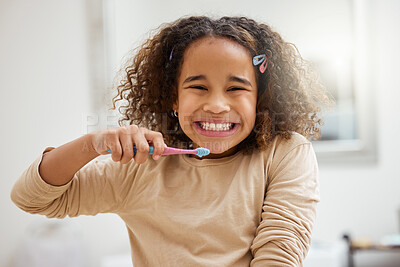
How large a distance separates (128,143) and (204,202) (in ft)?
0.46

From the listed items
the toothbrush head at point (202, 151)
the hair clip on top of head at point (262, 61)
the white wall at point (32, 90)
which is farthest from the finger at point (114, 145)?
the white wall at point (32, 90)

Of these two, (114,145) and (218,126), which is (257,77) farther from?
(114,145)

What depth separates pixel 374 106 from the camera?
1689 millimetres

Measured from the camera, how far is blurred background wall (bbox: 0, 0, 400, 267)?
1372mm

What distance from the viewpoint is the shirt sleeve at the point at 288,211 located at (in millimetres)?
483

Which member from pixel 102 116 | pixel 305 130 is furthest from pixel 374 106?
pixel 305 130

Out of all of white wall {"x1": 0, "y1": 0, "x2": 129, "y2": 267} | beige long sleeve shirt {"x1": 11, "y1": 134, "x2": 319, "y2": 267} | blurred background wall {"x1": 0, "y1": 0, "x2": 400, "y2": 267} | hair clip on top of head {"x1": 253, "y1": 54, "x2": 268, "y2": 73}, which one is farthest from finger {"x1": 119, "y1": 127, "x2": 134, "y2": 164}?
white wall {"x1": 0, "y1": 0, "x2": 129, "y2": 267}

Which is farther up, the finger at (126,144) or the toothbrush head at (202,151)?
the finger at (126,144)

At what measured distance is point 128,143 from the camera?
0.48 meters

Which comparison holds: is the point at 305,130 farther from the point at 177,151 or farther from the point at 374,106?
the point at 374,106

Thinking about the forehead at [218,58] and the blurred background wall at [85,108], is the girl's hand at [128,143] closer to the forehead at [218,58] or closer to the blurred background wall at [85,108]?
the forehead at [218,58]

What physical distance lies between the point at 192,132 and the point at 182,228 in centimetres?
13

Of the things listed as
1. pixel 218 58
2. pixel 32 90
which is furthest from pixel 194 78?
pixel 32 90

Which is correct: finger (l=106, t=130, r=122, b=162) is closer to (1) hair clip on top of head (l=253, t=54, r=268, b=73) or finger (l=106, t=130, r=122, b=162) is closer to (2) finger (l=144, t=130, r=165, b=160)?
(2) finger (l=144, t=130, r=165, b=160)
